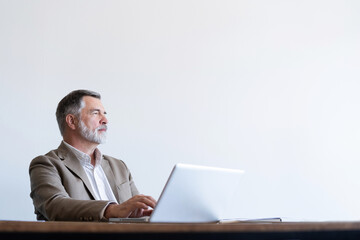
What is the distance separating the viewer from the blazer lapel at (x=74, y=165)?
7.52 feet

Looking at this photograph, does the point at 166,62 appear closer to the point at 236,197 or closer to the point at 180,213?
the point at 236,197

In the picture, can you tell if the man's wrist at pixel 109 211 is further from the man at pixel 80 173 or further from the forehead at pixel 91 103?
the forehead at pixel 91 103

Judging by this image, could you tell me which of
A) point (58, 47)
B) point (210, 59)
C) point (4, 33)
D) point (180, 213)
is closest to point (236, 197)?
point (210, 59)

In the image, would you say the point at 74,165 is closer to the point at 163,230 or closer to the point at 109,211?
the point at 109,211

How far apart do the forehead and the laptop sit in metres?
1.13

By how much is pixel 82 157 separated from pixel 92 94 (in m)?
0.37

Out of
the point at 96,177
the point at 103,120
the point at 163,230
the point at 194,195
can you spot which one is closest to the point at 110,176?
the point at 96,177

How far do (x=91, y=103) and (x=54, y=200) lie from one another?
779mm

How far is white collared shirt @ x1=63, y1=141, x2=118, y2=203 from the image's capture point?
2404 mm

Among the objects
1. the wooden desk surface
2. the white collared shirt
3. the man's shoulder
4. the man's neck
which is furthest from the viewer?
the man's neck

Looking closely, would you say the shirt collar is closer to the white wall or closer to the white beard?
the white beard

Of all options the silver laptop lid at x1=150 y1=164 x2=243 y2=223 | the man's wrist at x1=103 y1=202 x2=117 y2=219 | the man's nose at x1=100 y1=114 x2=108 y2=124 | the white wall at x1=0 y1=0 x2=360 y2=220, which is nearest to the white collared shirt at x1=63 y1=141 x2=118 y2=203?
the man's nose at x1=100 y1=114 x2=108 y2=124

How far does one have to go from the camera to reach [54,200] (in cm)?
194

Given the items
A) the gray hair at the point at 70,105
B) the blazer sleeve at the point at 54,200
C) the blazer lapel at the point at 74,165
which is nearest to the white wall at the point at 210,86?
the gray hair at the point at 70,105
